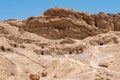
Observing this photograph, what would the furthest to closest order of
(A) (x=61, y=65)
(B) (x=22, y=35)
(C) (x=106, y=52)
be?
1. (B) (x=22, y=35)
2. (C) (x=106, y=52)
3. (A) (x=61, y=65)

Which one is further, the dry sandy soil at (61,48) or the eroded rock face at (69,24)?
the eroded rock face at (69,24)

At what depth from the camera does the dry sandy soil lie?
1286 inches

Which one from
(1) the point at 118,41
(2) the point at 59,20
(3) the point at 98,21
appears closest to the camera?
(1) the point at 118,41

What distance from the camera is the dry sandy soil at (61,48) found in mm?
32656

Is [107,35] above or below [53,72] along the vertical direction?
above

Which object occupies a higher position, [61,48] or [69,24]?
[69,24]

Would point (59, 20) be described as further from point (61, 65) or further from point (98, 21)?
point (61, 65)

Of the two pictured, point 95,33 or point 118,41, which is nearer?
point 118,41

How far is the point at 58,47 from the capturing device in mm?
53062

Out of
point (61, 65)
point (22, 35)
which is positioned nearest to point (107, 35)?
point (22, 35)

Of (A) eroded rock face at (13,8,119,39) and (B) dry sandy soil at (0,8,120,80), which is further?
(A) eroded rock face at (13,8,119,39)

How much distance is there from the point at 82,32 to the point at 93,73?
4007cm

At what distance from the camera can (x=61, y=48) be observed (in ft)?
174

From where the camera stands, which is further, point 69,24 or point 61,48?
point 69,24
